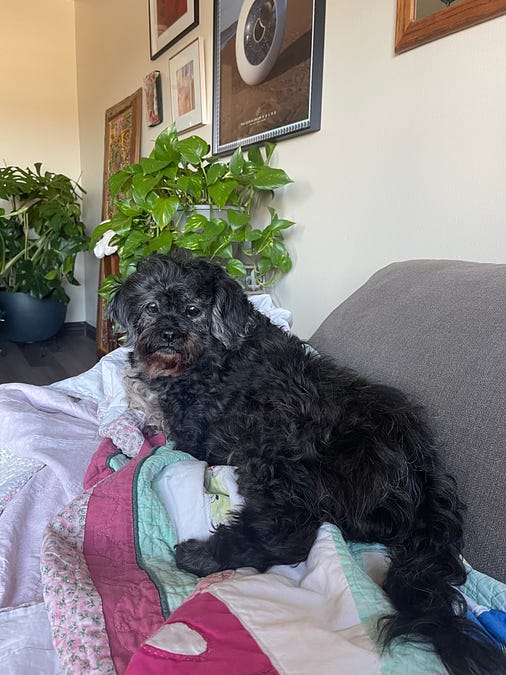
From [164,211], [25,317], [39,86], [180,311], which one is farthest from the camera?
[39,86]

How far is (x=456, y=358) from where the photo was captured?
91 centimetres

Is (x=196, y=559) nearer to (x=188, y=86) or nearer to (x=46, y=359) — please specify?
(x=188, y=86)

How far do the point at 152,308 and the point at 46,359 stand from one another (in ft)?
10.3

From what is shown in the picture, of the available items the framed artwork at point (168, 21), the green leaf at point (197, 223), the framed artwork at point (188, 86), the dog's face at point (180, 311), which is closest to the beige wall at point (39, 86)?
the framed artwork at point (168, 21)

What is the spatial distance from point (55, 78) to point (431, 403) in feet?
18.4

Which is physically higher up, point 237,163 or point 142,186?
point 237,163

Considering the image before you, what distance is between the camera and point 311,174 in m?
2.05

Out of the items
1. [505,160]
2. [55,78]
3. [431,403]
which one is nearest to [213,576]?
[431,403]

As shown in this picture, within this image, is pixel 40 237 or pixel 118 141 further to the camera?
pixel 40 237

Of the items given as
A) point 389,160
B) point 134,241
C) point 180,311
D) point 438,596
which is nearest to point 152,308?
point 180,311

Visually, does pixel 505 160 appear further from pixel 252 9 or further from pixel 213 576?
pixel 252 9

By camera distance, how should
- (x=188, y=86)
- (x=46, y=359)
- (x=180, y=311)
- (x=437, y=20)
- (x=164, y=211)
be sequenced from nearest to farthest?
(x=437, y=20) → (x=180, y=311) → (x=164, y=211) → (x=188, y=86) → (x=46, y=359)

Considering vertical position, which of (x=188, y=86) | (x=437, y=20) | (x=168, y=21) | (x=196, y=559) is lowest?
(x=196, y=559)

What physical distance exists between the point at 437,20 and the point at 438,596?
150 centimetres
